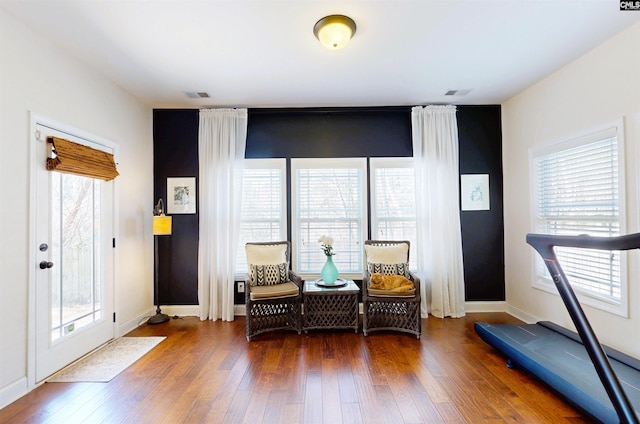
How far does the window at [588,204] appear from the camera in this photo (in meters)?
2.61

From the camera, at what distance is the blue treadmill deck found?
187 centimetres

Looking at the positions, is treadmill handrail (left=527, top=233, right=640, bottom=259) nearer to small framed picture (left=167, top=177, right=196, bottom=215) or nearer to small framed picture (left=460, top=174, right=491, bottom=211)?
small framed picture (left=460, top=174, right=491, bottom=211)

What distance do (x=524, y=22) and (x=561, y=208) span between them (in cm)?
197

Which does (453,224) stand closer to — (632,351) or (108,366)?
(632,351)

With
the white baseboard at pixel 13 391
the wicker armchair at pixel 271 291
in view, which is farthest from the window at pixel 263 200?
the white baseboard at pixel 13 391

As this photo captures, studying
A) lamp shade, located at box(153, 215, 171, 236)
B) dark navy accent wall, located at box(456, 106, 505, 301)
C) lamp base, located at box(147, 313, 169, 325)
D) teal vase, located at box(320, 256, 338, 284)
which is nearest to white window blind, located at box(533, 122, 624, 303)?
dark navy accent wall, located at box(456, 106, 505, 301)

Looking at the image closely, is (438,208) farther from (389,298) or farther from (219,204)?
(219,204)

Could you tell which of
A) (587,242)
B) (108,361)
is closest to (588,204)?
(587,242)

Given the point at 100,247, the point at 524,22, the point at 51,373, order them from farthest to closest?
the point at 100,247 → the point at 51,373 → the point at 524,22

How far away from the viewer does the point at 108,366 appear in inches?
107

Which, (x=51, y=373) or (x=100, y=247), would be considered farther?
(x=100, y=247)

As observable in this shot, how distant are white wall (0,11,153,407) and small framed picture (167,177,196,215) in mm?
584

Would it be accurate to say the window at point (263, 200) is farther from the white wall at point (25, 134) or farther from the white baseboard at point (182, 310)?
the white wall at point (25, 134)

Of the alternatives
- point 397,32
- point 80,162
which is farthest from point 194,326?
point 397,32
